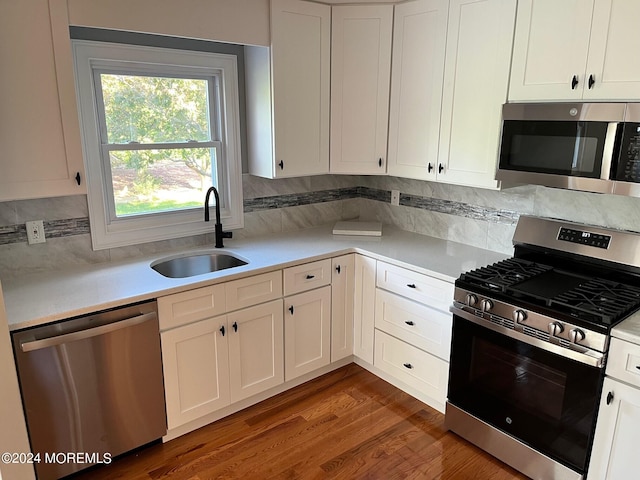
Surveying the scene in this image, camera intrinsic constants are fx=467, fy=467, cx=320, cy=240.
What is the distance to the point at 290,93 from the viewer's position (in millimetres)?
2768

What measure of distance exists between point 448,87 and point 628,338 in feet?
4.95

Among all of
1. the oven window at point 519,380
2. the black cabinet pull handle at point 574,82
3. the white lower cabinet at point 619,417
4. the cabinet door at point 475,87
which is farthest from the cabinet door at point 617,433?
the black cabinet pull handle at point 574,82

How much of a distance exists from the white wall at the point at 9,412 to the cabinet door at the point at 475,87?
7.26 ft

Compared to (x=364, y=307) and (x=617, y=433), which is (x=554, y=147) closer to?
(x=617, y=433)

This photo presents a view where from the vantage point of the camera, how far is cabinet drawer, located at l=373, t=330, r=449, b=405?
2.56 m

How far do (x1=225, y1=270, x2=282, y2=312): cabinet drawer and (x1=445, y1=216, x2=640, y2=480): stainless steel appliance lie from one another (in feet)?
3.16

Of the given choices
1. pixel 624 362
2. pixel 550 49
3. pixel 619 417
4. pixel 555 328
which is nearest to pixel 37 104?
pixel 550 49

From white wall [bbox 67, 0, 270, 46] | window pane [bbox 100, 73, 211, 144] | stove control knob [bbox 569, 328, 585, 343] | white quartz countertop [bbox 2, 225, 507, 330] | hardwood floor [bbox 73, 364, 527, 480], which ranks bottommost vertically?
hardwood floor [bbox 73, 364, 527, 480]

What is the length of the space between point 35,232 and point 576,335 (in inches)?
99.8

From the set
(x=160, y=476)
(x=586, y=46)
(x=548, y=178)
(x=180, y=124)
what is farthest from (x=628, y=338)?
(x=180, y=124)

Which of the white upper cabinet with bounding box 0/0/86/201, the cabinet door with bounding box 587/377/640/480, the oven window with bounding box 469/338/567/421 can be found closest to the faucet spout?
the white upper cabinet with bounding box 0/0/86/201

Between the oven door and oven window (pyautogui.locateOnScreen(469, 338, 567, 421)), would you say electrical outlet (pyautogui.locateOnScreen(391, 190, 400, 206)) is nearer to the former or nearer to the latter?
the oven door

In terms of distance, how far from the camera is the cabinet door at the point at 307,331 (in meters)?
2.72

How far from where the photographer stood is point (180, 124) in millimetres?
2781
